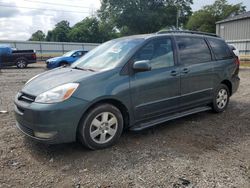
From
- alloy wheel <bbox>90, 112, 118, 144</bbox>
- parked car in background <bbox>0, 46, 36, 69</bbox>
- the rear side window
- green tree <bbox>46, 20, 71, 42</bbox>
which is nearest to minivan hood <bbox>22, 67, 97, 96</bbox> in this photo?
alloy wheel <bbox>90, 112, 118, 144</bbox>

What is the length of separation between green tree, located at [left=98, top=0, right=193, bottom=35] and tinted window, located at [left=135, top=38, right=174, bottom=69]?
45381mm

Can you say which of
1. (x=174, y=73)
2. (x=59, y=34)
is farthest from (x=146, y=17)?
(x=174, y=73)

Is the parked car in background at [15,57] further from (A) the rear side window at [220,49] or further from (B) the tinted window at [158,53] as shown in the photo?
(B) the tinted window at [158,53]

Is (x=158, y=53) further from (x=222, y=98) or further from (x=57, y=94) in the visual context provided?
(x=222, y=98)

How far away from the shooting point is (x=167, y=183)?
10.3ft

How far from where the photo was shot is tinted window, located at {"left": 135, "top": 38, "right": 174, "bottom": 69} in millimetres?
4470

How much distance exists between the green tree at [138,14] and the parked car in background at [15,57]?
30849mm

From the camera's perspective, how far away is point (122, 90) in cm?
408

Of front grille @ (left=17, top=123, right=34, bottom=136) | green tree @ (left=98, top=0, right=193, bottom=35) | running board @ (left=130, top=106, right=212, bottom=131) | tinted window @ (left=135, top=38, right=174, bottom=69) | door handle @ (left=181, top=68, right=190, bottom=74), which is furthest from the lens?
green tree @ (left=98, top=0, right=193, bottom=35)

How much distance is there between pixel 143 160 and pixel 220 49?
3.42 meters

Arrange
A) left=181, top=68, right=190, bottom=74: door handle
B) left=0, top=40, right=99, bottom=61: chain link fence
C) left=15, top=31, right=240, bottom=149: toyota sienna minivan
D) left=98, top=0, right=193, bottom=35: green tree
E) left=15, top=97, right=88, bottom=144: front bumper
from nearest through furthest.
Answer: left=15, top=97, right=88, bottom=144: front bumper, left=15, top=31, right=240, bottom=149: toyota sienna minivan, left=181, top=68, right=190, bottom=74: door handle, left=0, top=40, right=99, bottom=61: chain link fence, left=98, top=0, right=193, bottom=35: green tree

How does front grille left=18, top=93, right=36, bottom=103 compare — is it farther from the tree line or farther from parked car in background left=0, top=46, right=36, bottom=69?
the tree line

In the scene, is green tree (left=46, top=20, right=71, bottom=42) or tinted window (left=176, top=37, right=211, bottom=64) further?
green tree (left=46, top=20, right=71, bottom=42)

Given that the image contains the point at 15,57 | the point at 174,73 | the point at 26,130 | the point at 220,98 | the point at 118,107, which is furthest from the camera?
the point at 15,57
